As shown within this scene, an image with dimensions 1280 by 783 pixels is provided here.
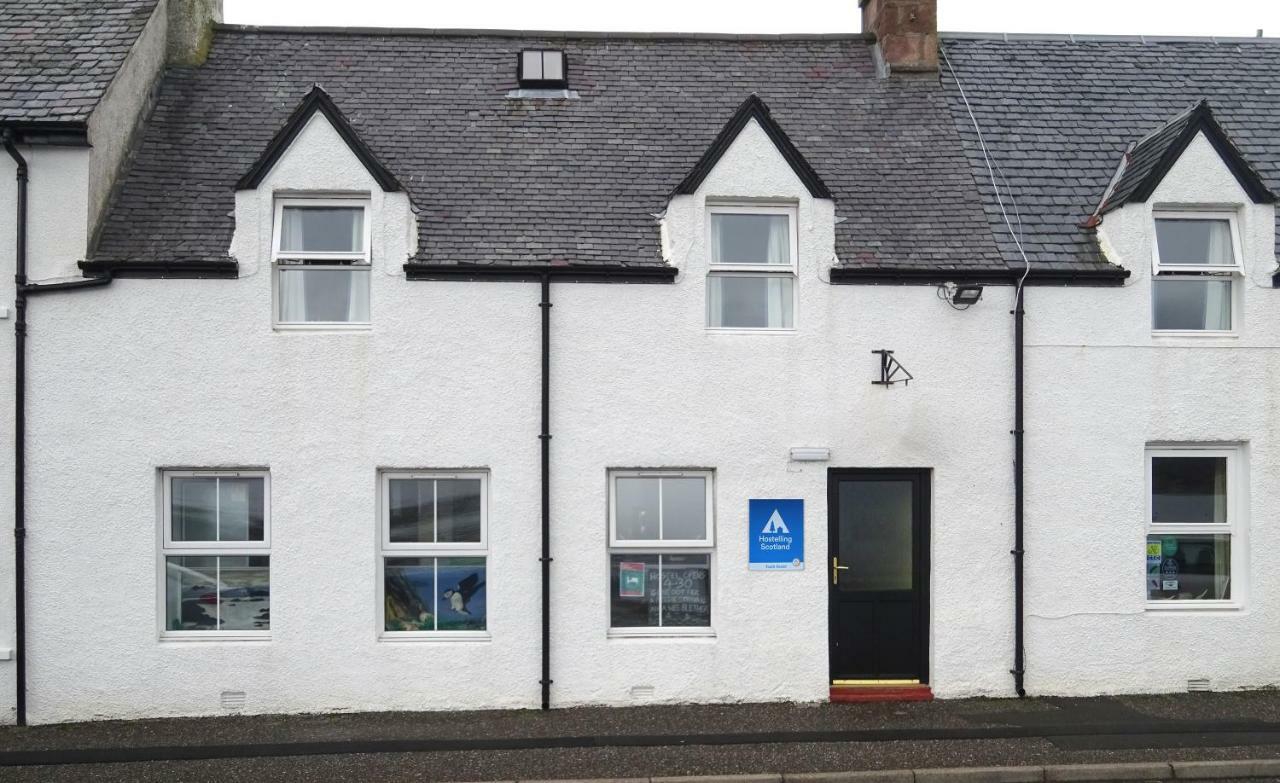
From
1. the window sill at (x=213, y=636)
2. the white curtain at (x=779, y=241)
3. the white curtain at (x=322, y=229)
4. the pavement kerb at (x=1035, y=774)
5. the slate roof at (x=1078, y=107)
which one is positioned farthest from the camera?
the slate roof at (x=1078, y=107)

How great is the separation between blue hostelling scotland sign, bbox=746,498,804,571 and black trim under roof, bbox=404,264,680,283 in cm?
239

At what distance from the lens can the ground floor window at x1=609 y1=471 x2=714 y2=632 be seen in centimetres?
1027

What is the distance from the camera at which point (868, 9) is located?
13.9 meters

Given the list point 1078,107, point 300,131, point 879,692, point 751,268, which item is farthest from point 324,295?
point 1078,107

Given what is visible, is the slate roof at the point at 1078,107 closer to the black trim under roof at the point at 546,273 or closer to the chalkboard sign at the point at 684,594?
the black trim under roof at the point at 546,273

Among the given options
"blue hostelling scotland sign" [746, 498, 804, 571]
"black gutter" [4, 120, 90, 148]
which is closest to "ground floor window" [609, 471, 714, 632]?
"blue hostelling scotland sign" [746, 498, 804, 571]

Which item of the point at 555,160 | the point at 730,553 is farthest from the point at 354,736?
the point at 555,160

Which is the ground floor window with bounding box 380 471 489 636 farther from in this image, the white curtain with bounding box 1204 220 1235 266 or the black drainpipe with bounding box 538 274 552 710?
the white curtain with bounding box 1204 220 1235 266

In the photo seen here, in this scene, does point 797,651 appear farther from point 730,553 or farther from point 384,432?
point 384,432

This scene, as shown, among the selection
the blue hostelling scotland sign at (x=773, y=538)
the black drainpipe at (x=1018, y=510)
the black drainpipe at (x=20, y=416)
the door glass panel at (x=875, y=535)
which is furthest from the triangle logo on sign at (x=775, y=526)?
the black drainpipe at (x=20, y=416)

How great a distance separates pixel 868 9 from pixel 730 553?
7859 millimetres

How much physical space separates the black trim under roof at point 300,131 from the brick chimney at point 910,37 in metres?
6.35

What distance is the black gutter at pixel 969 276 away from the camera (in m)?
10.2

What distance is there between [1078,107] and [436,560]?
8.84 meters
